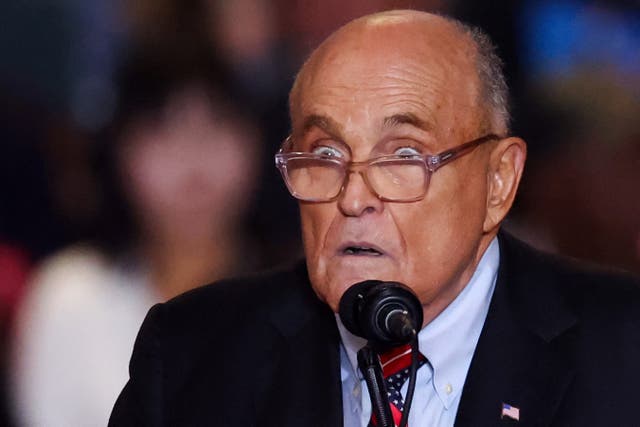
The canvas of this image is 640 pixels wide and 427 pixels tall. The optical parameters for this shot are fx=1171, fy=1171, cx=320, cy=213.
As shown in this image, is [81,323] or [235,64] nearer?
[81,323]

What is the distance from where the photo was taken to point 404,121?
8.64ft

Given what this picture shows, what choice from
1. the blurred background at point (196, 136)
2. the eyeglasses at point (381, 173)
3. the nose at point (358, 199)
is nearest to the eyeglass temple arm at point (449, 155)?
the eyeglasses at point (381, 173)

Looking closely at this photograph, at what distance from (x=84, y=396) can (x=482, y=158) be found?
1.97m

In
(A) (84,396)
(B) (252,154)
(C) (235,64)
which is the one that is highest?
(C) (235,64)

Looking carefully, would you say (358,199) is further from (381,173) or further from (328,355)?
(328,355)

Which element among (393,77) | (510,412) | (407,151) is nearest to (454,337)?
(510,412)

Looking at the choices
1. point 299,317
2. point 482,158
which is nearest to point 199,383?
point 299,317

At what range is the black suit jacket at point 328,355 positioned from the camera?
2676mm

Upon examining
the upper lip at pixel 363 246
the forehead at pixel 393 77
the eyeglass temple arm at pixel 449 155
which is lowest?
the upper lip at pixel 363 246

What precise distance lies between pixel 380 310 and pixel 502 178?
78 centimetres

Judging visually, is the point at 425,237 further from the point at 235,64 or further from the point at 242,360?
the point at 235,64

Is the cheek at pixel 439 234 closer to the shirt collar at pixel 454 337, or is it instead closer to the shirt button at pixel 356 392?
the shirt collar at pixel 454 337

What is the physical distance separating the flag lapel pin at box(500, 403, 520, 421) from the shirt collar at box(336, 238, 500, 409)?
14 centimetres

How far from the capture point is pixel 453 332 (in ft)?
9.20
